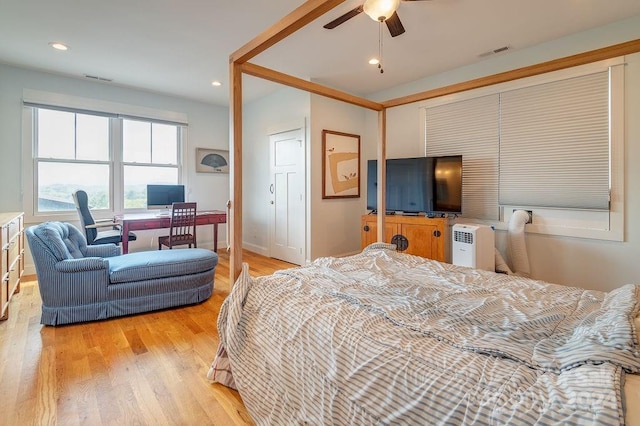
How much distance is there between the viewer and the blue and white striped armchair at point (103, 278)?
2.57m

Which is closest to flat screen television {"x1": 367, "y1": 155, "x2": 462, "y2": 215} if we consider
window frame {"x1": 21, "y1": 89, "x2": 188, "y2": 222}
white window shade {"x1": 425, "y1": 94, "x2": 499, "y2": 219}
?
white window shade {"x1": 425, "y1": 94, "x2": 499, "y2": 219}

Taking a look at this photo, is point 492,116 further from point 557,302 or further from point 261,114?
point 261,114

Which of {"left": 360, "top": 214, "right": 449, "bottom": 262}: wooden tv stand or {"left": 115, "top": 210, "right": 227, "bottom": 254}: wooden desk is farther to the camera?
{"left": 115, "top": 210, "right": 227, "bottom": 254}: wooden desk

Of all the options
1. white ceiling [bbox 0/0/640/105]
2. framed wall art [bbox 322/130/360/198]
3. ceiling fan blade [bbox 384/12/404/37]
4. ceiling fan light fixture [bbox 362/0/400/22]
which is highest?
white ceiling [bbox 0/0/640/105]

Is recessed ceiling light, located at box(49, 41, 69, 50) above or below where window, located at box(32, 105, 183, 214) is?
above

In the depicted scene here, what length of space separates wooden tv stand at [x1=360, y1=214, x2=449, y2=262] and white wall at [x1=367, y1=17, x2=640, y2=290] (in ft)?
2.30

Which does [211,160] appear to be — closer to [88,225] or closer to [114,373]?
[88,225]

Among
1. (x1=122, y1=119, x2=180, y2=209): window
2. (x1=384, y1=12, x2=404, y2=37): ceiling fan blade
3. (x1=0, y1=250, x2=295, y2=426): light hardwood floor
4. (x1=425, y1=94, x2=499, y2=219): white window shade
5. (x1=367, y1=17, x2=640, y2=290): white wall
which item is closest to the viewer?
(x1=0, y1=250, x2=295, y2=426): light hardwood floor

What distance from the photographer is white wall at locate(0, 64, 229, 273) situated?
13.1ft

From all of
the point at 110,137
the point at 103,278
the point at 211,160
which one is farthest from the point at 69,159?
the point at 103,278

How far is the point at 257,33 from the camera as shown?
319 cm

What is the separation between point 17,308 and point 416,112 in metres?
5.09

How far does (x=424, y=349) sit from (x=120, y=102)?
5.49 metres

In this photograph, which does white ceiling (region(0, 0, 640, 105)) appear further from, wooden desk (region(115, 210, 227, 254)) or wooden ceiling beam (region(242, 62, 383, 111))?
wooden desk (region(115, 210, 227, 254))
